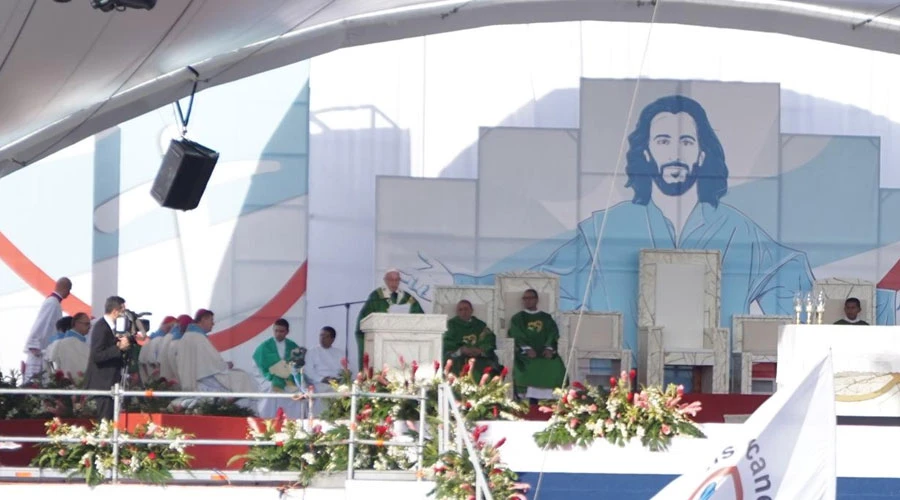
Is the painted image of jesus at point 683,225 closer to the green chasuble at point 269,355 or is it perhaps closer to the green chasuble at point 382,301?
the green chasuble at point 382,301

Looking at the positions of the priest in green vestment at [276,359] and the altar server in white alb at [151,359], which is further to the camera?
the priest in green vestment at [276,359]

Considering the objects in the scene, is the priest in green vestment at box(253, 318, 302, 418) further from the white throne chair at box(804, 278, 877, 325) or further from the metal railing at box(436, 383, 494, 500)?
the white throne chair at box(804, 278, 877, 325)

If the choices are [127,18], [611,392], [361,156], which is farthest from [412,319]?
[361,156]

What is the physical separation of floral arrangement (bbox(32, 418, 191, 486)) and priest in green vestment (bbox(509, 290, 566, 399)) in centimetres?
543

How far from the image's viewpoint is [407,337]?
1165cm

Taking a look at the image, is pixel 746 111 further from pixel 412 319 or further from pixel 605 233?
pixel 412 319

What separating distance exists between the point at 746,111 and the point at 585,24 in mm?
1926

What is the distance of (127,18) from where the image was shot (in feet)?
37.8

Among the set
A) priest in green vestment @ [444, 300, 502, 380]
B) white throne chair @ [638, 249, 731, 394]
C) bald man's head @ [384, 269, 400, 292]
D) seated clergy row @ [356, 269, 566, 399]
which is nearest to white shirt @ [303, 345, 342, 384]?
seated clergy row @ [356, 269, 566, 399]

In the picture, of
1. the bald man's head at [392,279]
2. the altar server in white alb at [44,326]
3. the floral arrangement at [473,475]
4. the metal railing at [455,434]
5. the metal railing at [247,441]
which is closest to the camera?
the metal railing at [455,434]

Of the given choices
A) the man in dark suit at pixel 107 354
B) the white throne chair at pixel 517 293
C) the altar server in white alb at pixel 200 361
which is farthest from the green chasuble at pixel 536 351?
the man in dark suit at pixel 107 354

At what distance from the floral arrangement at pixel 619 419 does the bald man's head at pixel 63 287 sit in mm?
6309

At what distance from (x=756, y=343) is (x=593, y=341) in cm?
166

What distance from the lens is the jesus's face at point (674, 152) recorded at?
54.2 feet
